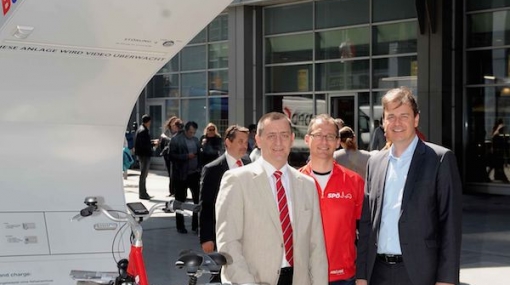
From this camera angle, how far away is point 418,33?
59.9ft

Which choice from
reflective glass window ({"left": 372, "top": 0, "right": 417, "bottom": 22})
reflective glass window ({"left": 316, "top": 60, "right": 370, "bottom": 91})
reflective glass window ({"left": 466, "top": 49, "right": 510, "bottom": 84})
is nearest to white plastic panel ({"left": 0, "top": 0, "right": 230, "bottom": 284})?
reflective glass window ({"left": 466, "top": 49, "right": 510, "bottom": 84})

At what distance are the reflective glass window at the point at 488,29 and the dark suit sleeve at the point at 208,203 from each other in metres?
13.0

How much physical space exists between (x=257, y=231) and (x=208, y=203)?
198 cm

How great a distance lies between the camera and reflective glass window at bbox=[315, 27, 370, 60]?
19953 millimetres

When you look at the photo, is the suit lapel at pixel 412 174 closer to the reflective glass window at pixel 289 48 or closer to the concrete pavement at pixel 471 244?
the concrete pavement at pixel 471 244

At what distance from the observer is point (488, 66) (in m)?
17.9

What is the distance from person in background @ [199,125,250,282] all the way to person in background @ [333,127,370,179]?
56.0 inches

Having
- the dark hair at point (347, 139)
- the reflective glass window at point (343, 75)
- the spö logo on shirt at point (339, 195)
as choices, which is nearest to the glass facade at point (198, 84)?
the reflective glass window at point (343, 75)

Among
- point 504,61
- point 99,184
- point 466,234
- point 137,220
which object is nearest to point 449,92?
point 504,61

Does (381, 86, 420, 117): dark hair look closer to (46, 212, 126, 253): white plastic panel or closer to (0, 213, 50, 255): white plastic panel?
(46, 212, 126, 253): white plastic panel

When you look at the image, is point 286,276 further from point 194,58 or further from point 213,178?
point 194,58

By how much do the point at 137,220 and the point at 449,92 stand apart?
574 inches

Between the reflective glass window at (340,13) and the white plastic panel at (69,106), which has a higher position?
the reflective glass window at (340,13)

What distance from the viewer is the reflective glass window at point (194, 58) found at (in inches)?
952
